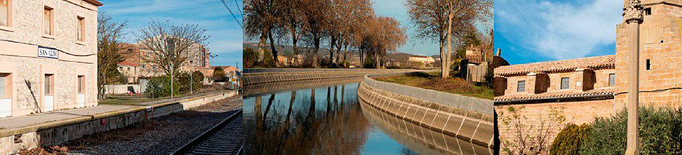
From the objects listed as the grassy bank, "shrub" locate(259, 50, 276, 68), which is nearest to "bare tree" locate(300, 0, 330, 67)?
"shrub" locate(259, 50, 276, 68)

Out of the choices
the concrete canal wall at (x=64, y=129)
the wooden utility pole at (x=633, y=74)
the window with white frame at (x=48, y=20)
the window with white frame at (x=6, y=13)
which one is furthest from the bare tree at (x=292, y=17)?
the window with white frame at (x=48, y=20)

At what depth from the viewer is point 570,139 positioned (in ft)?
30.5

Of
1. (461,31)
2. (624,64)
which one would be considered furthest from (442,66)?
(624,64)

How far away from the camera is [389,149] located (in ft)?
9.08

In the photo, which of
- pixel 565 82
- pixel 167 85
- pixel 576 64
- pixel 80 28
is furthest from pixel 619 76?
pixel 167 85

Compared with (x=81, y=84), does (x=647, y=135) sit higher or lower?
lower

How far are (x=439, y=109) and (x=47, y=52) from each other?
25711mm

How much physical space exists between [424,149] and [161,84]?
4342 cm

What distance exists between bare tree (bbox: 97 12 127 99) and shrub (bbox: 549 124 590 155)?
35.1m

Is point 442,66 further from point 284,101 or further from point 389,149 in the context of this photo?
point 284,101

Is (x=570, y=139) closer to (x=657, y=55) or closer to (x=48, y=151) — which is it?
(x=657, y=55)

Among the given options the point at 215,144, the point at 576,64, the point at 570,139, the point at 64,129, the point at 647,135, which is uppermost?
the point at 576,64

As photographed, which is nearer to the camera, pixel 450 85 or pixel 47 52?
pixel 450 85

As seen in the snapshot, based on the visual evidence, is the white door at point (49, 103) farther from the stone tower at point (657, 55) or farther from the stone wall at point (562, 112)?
the stone tower at point (657, 55)
